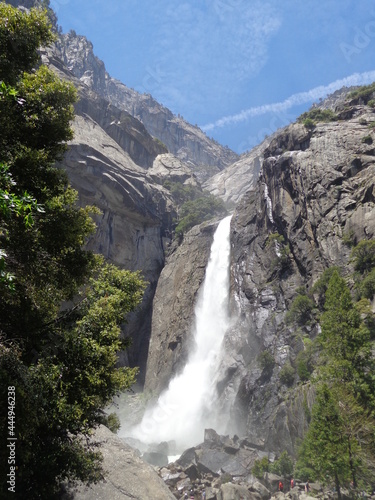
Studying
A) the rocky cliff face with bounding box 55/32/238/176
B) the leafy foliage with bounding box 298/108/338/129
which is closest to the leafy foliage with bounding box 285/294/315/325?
the leafy foliage with bounding box 298/108/338/129

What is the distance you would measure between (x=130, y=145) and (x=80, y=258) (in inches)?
2566

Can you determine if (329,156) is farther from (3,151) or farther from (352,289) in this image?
(3,151)

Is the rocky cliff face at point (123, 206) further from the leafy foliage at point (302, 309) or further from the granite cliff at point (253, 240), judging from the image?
the leafy foliage at point (302, 309)

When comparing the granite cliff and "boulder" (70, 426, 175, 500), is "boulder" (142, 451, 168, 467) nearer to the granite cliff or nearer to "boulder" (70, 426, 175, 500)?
the granite cliff

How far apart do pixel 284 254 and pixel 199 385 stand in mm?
16899

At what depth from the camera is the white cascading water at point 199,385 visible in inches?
1379

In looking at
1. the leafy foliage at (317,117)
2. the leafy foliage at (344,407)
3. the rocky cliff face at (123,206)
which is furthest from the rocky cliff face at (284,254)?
the rocky cliff face at (123,206)

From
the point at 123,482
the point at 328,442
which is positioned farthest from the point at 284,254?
the point at 123,482

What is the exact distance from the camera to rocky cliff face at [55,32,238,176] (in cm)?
14025

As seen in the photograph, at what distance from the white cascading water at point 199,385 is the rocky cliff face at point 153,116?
91.3 meters

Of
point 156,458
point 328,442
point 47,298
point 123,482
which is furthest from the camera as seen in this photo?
point 156,458

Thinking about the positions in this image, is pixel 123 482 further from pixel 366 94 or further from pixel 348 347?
pixel 366 94

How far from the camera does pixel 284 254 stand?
37.2 meters

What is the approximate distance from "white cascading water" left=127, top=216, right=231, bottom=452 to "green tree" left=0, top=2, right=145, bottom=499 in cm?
2958
